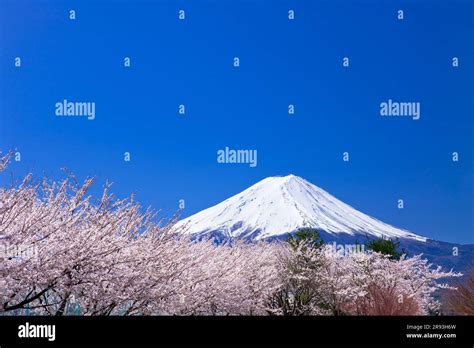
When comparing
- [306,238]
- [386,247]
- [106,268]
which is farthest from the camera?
[386,247]

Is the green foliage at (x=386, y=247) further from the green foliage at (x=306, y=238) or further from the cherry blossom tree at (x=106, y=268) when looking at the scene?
the cherry blossom tree at (x=106, y=268)

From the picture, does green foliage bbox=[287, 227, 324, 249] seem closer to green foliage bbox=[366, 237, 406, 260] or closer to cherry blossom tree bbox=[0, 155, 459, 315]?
green foliage bbox=[366, 237, 406, 260]

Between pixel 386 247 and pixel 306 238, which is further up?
pixel 306 238

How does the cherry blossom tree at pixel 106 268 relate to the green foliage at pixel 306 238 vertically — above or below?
below

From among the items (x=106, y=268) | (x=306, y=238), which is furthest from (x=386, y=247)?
(x=106, y=268)

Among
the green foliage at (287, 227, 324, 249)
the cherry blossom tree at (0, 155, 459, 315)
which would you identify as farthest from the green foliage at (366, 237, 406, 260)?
the cherry blossom tree at (0, 155, 459, 315)

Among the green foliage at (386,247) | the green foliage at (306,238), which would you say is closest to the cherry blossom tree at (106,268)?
the green foliage at (306,238)

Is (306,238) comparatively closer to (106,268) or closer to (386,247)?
(386,247)

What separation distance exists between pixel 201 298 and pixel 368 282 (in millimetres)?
12352

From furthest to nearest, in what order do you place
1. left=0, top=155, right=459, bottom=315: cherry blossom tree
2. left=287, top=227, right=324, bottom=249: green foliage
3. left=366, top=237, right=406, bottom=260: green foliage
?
left=366, top=237, right=406, bottom=260: green foliage, left=287, top=227, right=324, bottom=249: green foliage, left=0, top=155, right=459, bottom=315: cherry blossom tree

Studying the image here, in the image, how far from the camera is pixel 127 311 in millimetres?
13195

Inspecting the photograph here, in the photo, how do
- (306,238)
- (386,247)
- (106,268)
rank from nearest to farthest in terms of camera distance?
1. (106,268)
2. (306,238)
3. (386,247)

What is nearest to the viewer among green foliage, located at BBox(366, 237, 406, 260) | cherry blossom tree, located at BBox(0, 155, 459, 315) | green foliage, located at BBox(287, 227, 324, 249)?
cherry blossom tree, located at BBox(0, 155, 459, 315)

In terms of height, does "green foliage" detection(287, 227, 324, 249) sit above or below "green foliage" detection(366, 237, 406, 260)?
above
